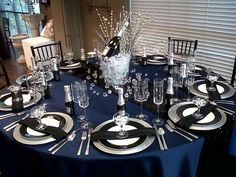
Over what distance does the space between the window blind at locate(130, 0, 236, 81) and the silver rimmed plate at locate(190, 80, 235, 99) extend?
91 cm

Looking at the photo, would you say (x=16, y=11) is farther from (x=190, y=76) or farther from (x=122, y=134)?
(x=122, y=134)

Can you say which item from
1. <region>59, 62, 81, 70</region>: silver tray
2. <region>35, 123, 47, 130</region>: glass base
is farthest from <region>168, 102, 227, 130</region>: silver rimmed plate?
<region>59, 62, 81, 70</region>: silver tray

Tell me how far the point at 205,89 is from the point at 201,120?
42 cm

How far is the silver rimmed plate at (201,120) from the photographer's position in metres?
1.27

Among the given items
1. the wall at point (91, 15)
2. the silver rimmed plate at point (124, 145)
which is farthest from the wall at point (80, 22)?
the silver rimmed plate at point (124, 145)

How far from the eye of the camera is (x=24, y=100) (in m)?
1.68

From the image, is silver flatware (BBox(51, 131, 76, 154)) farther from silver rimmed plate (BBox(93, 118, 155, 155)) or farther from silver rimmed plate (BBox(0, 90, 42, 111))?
silver rimmed plate (BBox(0, 90, 42, 111))

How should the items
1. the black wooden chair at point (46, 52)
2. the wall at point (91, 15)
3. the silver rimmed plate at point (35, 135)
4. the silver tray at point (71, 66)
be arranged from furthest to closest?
the wall at point (91, 15) → the black wooden chair at point (46, 52) → the silver tray at point (71, 66) → the silver rimmed plate at point (35, 135)

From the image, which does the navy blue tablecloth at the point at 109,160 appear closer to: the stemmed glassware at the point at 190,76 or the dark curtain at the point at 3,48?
the stemmed glassware at the point at 190,76

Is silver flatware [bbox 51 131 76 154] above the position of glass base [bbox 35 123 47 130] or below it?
below

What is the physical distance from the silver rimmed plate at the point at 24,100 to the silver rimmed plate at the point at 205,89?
1071mm

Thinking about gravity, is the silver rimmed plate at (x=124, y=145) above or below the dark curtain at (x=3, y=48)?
above

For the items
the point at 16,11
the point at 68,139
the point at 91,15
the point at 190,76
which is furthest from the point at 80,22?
the point at 68,139

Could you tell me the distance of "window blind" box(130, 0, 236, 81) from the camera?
243 cm
